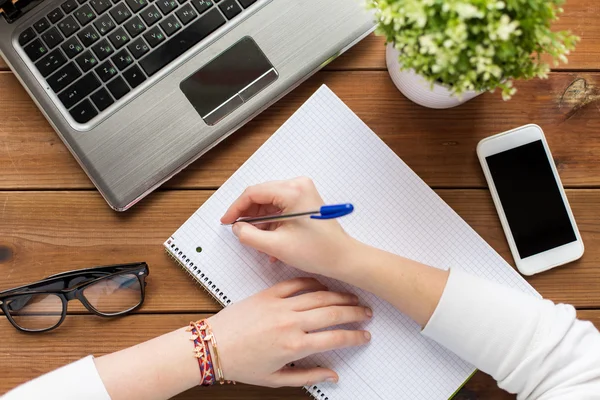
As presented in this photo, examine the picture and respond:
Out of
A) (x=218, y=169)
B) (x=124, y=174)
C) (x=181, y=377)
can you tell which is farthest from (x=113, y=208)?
(x=181, y=377)

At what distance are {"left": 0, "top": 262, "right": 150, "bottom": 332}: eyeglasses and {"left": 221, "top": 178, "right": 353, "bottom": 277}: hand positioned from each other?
20 centimetres

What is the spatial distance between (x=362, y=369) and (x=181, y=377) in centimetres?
27

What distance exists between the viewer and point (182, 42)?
786 mm

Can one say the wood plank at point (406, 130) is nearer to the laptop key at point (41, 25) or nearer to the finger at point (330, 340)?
the laptop key at point (41, 25)

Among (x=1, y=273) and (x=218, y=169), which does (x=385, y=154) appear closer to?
(x=218, y=169)

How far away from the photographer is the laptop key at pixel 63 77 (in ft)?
2.51

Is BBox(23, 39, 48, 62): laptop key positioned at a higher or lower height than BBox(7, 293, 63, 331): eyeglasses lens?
higher

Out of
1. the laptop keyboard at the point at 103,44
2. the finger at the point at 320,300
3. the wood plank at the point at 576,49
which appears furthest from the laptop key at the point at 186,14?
the finger at the point at 320,300

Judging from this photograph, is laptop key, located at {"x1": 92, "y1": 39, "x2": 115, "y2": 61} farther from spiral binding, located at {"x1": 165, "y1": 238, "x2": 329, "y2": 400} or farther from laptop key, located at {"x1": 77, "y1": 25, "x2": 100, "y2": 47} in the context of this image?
spiral binding, located at {"x1": 165, "y1": 238, "x2": 329, "y2": 400}

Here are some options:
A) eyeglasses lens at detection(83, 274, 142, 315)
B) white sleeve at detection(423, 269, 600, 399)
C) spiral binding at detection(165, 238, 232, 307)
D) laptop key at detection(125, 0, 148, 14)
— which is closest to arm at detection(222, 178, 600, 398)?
white sleeve at detection(423, 269, 600, 399)

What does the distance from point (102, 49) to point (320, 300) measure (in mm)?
483

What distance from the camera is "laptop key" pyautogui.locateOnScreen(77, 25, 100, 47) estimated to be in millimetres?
766

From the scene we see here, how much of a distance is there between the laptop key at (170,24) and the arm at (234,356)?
0.41 meters

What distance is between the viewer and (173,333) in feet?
2.57
